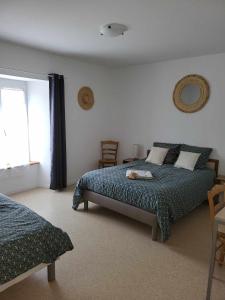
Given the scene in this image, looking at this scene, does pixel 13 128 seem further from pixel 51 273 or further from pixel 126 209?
pixel 51 273

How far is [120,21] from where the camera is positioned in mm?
2635

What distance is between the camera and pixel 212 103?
13.3 ft

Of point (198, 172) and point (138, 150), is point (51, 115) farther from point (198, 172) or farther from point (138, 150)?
point (198, 172)

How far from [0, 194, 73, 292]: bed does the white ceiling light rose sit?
2.19 metres

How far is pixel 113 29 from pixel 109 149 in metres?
2.96

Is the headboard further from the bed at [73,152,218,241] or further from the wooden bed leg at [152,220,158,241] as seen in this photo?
the wooden bed leg at [152,220,158,241]

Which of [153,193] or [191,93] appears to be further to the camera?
[191,93]

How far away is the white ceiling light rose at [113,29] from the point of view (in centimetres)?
273

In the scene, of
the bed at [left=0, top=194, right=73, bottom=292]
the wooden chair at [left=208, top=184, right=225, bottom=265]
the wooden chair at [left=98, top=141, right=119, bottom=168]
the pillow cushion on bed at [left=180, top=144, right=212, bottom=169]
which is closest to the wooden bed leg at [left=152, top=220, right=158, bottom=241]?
the wooden chair at [left=208, top=184, right=225, bottom=265]

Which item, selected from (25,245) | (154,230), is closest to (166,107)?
(154,230)

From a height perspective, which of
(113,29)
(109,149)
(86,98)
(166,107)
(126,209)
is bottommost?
(126,209)

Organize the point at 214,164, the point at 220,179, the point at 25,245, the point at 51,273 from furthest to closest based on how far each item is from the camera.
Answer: the point at 214,164 < the point at 220,179 < the point at 51,273 < the point at 25,245

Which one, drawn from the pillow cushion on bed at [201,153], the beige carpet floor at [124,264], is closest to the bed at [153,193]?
the pillow cushion on bed at [201,153]

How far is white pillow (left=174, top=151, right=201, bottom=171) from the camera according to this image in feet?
12.7
